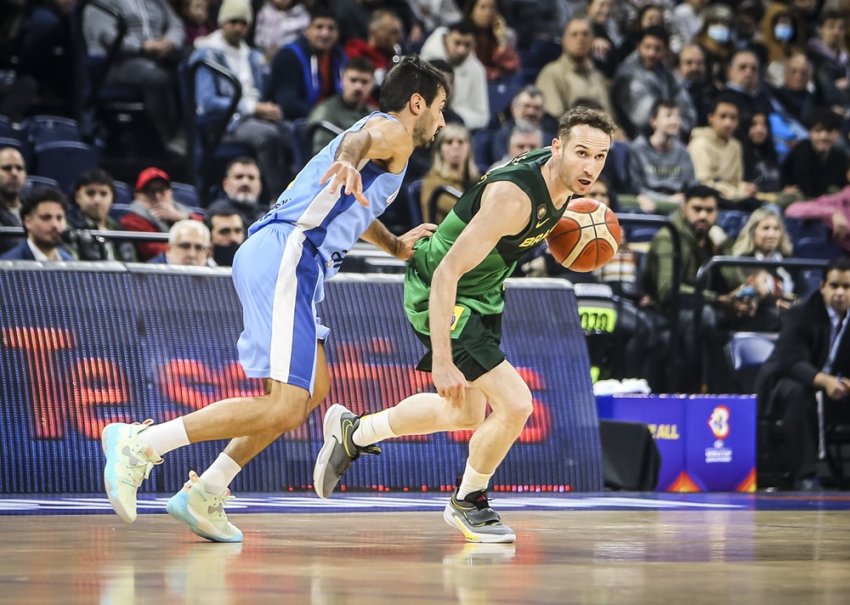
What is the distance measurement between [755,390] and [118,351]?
16.6ft

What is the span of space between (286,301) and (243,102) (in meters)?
7.69

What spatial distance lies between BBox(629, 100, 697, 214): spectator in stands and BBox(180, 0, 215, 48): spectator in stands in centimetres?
418

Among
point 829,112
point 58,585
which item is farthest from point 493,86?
point 58,585

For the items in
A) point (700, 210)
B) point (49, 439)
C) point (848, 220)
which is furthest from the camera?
point (848, 220)

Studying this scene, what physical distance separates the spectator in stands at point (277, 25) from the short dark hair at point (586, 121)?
8693 mm

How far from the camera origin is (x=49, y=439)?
873 centimetres

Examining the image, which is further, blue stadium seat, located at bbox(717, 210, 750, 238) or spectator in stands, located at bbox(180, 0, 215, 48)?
spectator in stands, located at bbox(180, 0, 215, 48)

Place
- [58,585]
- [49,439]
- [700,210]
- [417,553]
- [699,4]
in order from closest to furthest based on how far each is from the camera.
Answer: [58,585], [417,553], [49,439], [700,210], [699,4]

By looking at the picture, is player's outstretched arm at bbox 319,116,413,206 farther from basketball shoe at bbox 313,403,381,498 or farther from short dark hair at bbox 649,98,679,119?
short dark hair at bbox 649,98,679,119

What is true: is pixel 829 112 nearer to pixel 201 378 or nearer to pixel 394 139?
pixel 201 378

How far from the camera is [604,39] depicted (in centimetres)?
1694

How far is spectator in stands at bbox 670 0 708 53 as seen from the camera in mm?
18828

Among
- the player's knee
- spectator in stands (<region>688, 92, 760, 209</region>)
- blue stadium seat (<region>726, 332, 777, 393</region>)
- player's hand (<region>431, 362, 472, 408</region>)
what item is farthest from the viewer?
spectator in stands (<region>688, 92, 760, 209</region>)

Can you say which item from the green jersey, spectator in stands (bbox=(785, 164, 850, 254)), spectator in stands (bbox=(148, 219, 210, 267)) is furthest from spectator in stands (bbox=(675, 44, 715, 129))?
the green jersey
